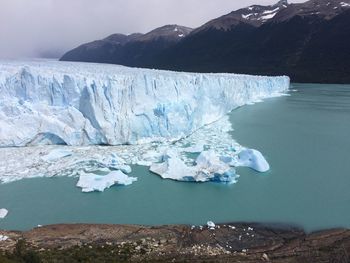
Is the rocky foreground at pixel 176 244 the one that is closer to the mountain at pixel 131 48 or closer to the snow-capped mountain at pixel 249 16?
the snow-capped mountain at pixel 249 16

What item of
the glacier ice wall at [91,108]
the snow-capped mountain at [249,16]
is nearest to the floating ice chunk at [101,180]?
the glacier ice wall at [91,108]

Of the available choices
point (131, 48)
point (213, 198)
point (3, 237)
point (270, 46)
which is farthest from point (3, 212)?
point (131, 48)

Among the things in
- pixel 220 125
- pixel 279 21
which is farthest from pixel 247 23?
pixel 220 125

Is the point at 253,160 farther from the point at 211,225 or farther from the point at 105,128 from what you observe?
the point at 105,128

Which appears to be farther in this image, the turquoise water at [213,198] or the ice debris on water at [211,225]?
the turquoise water at [213,198]

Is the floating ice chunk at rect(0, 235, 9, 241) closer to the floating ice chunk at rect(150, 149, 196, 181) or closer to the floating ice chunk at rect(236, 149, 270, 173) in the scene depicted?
the floating ice chunk at rect(150, 149, 196, 181)

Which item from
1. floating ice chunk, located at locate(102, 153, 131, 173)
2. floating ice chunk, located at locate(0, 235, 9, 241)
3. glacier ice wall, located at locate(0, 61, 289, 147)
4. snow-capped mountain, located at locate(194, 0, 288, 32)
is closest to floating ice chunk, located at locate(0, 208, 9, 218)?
floating ice chunk, located at locate(0, 235, 9, 241)
